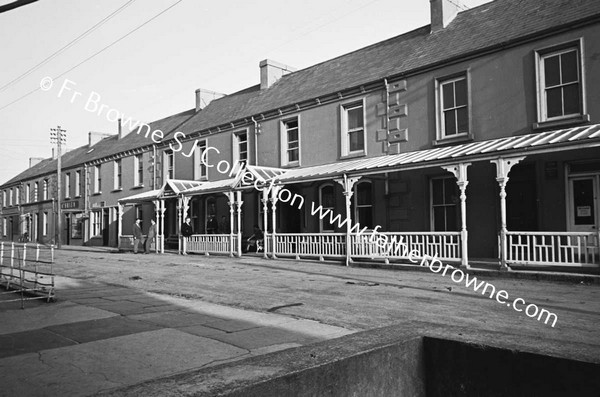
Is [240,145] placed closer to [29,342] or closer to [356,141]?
[356,141]

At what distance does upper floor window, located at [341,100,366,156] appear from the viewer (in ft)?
60.6

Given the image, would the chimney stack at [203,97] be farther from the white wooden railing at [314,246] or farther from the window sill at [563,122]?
the window sill at [563,122]

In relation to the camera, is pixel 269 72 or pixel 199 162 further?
pixel 199 162

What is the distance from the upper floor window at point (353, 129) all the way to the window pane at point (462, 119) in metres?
3.76

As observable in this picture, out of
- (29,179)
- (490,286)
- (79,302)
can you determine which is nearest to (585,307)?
(490,286)

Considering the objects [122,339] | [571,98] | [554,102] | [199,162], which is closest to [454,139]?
[554,102]

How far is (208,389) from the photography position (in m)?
1.91

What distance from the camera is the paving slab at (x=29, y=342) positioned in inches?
228

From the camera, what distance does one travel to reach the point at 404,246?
15102 millimetres

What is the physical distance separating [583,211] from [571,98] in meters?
3.11

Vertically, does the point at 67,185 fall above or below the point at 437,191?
above

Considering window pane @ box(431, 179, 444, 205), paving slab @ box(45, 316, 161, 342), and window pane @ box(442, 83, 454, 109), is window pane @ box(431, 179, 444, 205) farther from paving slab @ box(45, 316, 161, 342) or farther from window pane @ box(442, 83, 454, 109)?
paving slab @ box(45, 316, 161, 342)

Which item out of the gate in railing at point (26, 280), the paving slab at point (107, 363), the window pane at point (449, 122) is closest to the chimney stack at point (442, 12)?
the window pane at point (449, 122)

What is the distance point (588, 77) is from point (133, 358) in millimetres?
13078
